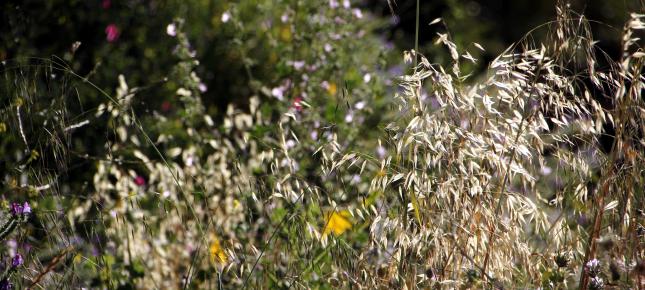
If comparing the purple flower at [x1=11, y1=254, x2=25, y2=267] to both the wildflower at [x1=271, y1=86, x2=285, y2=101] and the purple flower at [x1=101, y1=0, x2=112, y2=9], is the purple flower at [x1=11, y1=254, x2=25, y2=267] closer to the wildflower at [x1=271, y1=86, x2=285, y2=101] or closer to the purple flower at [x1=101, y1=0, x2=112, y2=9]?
the wildflower at [x1=271, y1=86, x2=285, y2=101]

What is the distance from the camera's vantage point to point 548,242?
6.27 feet

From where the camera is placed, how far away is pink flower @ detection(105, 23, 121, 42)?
3868 mm

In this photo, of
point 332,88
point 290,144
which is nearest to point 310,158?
point 290,144

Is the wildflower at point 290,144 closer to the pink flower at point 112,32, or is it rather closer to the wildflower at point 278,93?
the wildflower at point 278,93

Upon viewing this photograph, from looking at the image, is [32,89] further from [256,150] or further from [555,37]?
[256,150]

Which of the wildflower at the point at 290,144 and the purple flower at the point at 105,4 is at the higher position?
the purple flower at the point at 105,4

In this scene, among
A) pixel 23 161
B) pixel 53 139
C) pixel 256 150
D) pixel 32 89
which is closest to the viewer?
pixel 53 139

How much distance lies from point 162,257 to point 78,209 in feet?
1.01

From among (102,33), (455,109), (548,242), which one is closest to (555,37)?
(455,109)

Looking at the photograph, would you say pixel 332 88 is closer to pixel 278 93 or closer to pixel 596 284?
pixel 278 93

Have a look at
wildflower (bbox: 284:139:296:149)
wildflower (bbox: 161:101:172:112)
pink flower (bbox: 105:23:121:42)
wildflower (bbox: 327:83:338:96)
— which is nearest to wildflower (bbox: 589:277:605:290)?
wildflower (bbox: 284:139:296:149)

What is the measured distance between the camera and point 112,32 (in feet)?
12.7

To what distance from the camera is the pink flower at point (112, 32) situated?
3868 mm

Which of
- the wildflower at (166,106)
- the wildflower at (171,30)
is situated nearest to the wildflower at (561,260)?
the wildflower at (171,30)
